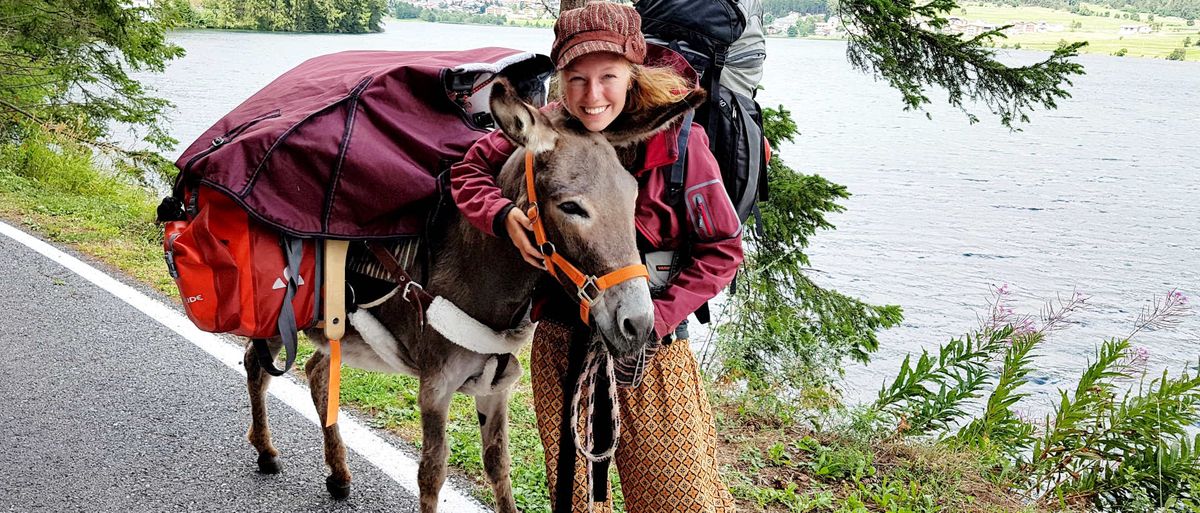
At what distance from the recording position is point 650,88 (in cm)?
237

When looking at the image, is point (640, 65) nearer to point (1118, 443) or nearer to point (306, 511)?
point (306, 511)

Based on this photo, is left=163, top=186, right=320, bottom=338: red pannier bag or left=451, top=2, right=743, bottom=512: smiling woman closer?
left=451, top=2, right=743, bottom=512: smiling woman

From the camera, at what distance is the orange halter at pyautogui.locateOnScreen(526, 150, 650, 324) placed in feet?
7.06

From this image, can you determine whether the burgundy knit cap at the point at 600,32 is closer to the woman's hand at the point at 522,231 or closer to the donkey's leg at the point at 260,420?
the woman's hand at the point at 522,231

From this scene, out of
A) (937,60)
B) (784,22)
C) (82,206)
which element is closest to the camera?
(937,60)

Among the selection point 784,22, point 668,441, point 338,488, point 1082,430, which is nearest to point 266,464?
point 338,488

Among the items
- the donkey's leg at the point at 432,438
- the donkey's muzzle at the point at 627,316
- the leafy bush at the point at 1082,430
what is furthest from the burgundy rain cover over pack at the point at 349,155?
the leafy bush at the point at 1082,430

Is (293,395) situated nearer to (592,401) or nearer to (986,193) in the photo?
(592,401)

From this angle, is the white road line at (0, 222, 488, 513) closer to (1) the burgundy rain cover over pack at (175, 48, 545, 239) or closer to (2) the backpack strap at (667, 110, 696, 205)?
(1) the burgundy rain cover over pack at (175, 48, 545, 239)

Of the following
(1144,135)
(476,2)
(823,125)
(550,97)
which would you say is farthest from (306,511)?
(1144,135)

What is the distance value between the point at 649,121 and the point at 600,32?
29 cm

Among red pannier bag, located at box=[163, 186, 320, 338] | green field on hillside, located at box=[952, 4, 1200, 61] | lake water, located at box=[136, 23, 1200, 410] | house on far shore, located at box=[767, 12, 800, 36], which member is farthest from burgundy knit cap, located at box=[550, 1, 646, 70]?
green field on hillside, located at box=[952, 4, 1200, 61]

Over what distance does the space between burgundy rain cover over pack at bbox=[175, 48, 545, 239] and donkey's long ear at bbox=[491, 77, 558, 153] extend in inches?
30.1

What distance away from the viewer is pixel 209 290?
3.02 metres
